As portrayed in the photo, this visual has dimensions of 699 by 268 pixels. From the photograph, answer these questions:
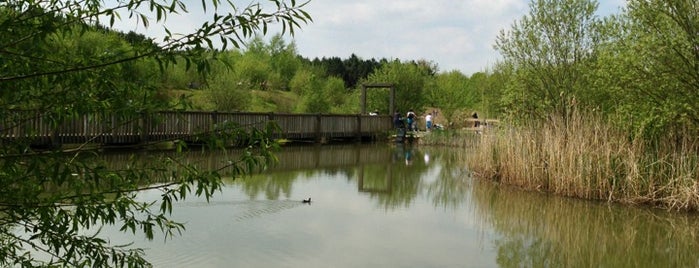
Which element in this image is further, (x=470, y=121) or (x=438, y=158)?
(x=470, y=121)

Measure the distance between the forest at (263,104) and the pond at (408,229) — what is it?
19.8 inches

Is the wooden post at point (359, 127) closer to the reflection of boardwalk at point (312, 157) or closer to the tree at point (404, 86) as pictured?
the reflection of boardwalk at point (312, 157)

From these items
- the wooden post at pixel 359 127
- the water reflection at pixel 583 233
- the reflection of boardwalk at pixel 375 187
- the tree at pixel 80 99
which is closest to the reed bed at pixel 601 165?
the water reflection at pixel 583 233

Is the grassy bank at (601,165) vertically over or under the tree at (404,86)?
under

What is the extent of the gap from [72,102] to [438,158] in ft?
53.6

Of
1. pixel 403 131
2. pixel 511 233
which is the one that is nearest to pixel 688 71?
pixel 511 233

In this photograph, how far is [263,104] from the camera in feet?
98.5

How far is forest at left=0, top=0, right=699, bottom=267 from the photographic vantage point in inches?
93.7

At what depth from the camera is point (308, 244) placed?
257 inches

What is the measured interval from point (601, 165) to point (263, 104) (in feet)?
70.8

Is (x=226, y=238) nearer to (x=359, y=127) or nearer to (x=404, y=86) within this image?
(x=359, y=127)

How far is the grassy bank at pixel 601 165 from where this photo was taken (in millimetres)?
9438

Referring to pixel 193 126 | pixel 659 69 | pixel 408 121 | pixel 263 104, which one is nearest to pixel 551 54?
pixel 659 69

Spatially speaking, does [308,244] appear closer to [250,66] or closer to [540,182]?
[540,182]
